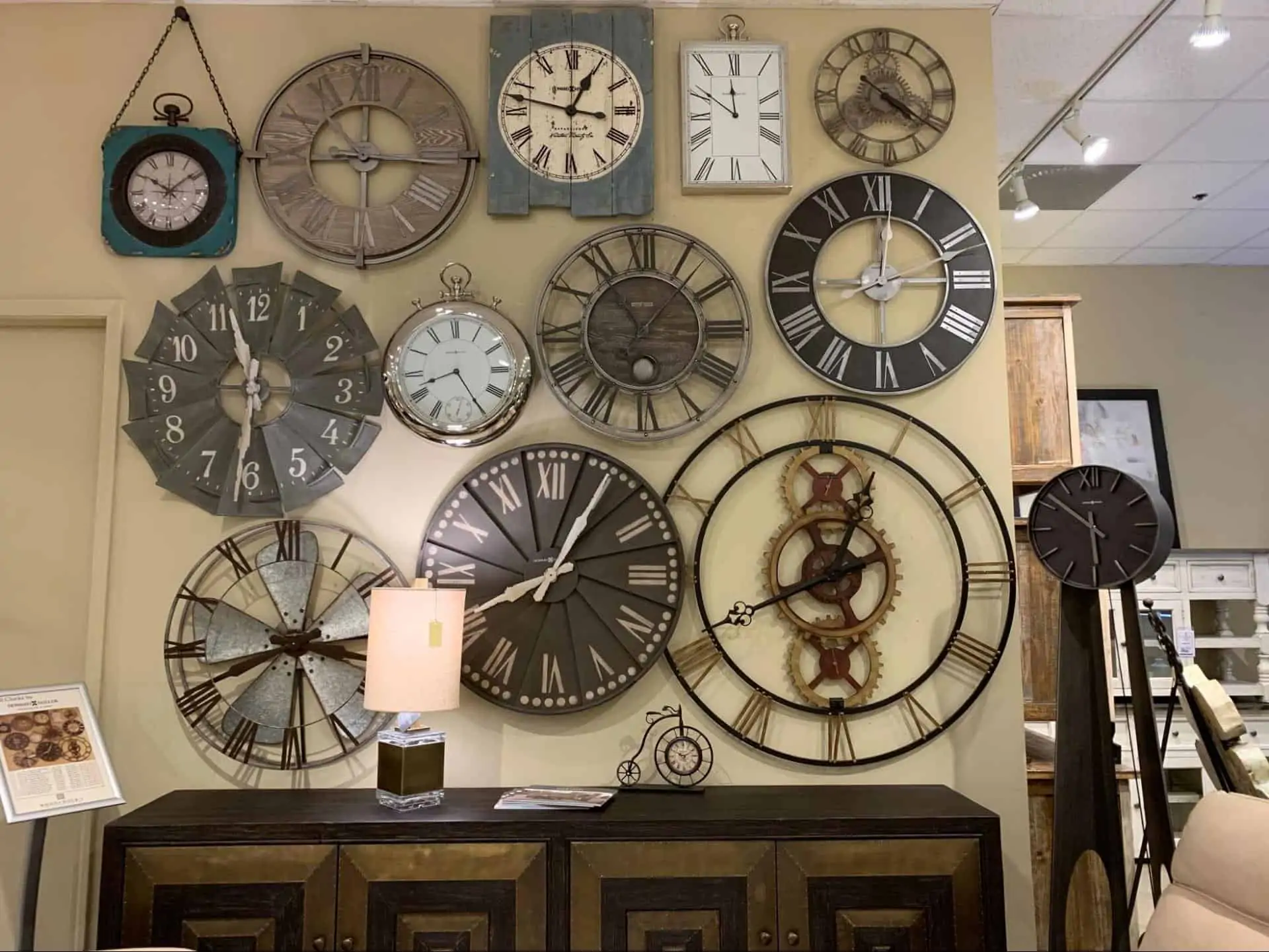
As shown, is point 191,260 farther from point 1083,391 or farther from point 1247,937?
point 1083,391

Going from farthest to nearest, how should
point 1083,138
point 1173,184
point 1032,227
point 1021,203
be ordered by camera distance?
point 1032,227
point 1173,184
point 1021,203
point 1083,138

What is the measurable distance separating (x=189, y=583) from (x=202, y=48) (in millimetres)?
1532

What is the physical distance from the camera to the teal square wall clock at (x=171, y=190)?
2.59m

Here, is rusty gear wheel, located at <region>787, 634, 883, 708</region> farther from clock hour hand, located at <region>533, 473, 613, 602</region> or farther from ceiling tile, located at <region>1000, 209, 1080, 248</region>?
ceiling tile, located at <region>1000, 209, 1080, 248</region>

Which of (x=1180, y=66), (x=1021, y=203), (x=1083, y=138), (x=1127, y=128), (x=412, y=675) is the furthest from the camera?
(x=1021, y=203)

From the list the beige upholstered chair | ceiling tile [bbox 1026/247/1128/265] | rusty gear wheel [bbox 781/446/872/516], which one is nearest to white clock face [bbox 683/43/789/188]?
rusty gear wheel [bbox 781/446/872/516]

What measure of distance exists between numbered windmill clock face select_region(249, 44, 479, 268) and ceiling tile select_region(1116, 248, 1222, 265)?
352 centimetres

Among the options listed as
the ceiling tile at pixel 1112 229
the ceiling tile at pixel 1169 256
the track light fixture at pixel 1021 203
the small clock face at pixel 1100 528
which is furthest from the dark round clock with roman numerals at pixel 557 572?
the ceiling tile at pixel 1169 256

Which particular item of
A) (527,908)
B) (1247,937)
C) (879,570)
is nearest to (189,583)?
(527,908)

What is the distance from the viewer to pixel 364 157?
260cm

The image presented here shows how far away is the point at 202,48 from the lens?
267cm

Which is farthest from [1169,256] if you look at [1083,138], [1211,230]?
[1083,138]

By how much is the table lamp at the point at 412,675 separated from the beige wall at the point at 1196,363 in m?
3.68

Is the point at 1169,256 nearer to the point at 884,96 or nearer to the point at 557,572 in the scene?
the point at 884,96
